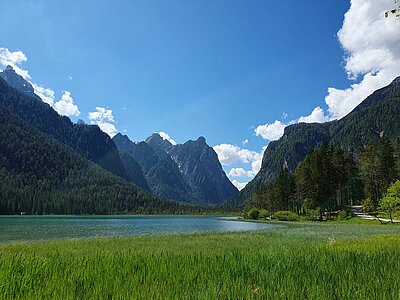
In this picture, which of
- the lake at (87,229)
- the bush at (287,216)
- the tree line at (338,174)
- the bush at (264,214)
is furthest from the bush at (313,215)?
the bush at (264,214)

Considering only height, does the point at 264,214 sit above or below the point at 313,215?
above

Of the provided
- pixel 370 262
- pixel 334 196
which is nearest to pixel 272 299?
pixel 370 262

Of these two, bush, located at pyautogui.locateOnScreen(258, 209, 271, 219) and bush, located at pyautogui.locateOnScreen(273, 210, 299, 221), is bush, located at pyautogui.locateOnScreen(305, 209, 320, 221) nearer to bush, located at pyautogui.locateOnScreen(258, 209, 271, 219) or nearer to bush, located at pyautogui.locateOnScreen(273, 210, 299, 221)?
bush, located at pyautogui.locateOnScreen(273, 210, 299, 221)

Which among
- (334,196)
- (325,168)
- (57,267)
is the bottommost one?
(57,267)

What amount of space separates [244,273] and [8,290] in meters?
5.32

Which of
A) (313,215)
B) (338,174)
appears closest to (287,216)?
(313,215)

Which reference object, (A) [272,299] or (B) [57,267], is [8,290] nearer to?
(B) [57,267]

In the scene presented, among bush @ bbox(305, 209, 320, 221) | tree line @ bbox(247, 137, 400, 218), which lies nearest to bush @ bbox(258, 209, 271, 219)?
tree line @ bbox(247, 137, 400, 218)

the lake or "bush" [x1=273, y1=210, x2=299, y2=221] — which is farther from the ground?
"bush" [x1=273, y1=210, x2=299, y2=221]

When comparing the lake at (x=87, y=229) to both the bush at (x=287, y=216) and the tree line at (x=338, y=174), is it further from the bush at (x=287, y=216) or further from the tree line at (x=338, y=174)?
the tree line at (x=338, y=174)

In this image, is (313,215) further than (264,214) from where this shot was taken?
No

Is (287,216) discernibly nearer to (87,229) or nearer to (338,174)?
(338,174)

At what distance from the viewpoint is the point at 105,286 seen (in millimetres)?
6457

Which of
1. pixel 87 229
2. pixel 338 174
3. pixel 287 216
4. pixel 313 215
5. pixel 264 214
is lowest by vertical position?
pixel 87 229
